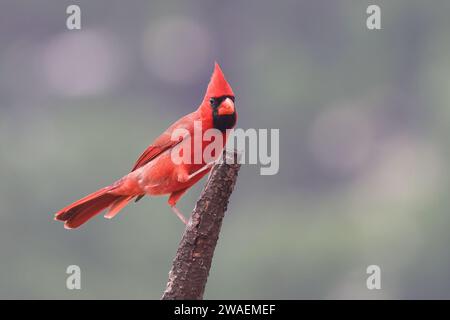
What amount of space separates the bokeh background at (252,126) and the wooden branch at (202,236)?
Answer: 302 inches

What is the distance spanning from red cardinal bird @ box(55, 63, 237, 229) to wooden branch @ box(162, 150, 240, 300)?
124 mm

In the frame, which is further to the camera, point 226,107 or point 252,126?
point 252,126

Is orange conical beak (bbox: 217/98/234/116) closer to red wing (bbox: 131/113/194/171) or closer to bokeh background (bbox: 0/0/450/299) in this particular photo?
red wing (bbox: 131/113/194/171)

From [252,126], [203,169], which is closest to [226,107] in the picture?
[203,169]

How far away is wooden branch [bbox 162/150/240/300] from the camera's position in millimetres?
3074

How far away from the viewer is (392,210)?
535 inches

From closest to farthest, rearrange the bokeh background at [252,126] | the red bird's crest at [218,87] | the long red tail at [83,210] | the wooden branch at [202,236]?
the wooden branch at [202,236] → the red bird's crest at [218,87] → the long red tail at [83,210] → the bokeh background at [252,126]

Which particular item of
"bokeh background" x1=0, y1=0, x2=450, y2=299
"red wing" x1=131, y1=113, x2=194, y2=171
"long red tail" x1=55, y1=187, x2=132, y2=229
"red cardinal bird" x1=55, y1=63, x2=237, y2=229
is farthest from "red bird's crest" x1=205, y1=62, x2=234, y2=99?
"bokeh background" x1=0, y1=0, x2=450, y2=299

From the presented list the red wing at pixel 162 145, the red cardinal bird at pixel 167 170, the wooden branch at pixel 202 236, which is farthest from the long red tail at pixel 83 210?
the wooden branch at pixel 202 236

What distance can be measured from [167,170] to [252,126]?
11.6 metres

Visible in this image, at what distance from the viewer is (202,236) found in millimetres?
3084

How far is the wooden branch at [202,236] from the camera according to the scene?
10.1 feet

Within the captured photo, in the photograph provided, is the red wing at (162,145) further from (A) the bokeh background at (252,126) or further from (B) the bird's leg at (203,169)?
(A) the bokeh background at (252,126)

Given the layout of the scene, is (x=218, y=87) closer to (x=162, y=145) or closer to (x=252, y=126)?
(x=162, y=145)
